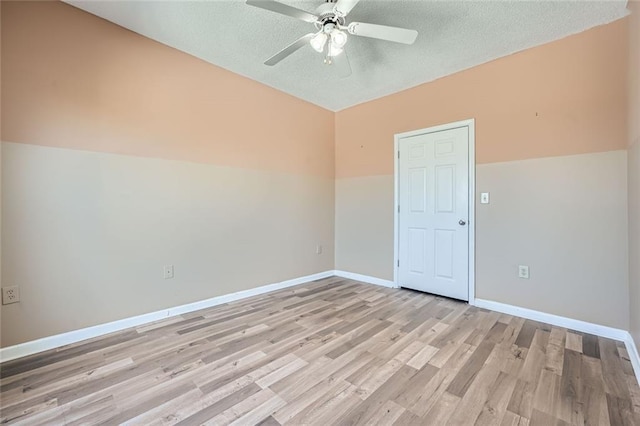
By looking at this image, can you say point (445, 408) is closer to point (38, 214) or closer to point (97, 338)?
point (97, 338)

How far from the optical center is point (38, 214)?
204cm

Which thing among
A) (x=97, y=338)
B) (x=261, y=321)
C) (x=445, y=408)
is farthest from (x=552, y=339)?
(x=97, y=338)

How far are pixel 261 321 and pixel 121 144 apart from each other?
2.07 m

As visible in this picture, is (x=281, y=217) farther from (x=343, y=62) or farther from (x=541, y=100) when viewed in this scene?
(x=541, y=100)

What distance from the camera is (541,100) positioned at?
2623mm

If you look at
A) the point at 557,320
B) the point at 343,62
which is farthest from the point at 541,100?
the point at 557,320

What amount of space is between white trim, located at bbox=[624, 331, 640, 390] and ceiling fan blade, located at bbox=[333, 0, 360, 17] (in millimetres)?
3012

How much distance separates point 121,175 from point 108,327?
1.34 metres

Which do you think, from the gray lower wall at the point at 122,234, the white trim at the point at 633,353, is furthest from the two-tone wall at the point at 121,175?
the white trim at the point at 633,353

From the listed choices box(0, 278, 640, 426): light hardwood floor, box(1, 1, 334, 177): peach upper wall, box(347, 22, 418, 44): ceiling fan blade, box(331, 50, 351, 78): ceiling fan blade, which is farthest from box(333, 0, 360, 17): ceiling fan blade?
box(0, 278, 640, 426): light hardwood floor

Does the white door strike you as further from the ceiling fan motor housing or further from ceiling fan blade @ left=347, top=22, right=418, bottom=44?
the ceiling fan motor housing

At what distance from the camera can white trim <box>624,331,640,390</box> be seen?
176 cm

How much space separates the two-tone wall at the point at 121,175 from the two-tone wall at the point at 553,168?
2.43 metres

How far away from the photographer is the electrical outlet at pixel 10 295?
6.30 ft
